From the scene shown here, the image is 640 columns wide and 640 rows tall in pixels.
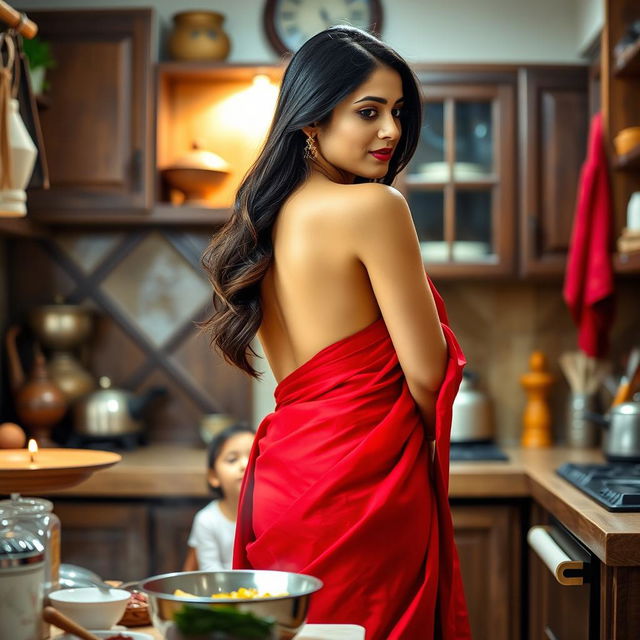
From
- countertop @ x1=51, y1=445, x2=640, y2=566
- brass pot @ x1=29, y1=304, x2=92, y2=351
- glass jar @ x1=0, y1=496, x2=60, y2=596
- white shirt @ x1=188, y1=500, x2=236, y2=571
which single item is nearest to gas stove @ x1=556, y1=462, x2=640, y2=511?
countertop @ x1=51, y1=445, x2=640, y2=566

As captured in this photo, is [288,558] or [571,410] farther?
[571,410]

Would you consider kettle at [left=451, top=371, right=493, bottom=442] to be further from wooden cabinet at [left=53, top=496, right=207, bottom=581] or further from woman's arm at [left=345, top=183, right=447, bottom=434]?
woman's arm at [left=345, top=183, right=447, bottom=434]

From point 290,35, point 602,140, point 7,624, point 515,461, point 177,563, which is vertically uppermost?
point 290,35

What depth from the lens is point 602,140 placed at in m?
3.13

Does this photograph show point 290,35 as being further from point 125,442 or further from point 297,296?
point 297,296

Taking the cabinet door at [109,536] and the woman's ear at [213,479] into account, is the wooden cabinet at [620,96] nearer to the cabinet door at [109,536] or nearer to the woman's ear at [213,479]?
the woman's ear at [213,479]

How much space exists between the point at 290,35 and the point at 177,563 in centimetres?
191

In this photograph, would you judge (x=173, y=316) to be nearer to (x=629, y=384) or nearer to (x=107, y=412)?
(x=107, y=412)

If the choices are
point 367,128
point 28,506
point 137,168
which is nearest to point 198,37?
point 137,168

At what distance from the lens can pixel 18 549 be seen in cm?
105

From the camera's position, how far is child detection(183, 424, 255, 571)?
277 centimetres

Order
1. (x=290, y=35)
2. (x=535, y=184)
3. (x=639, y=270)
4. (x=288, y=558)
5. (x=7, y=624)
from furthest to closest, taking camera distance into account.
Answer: (x=290, y=35), (x=535, y=184), (x=639, y=270), (x=288, y=558), (x=7, y=624)

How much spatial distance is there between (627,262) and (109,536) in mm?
1825

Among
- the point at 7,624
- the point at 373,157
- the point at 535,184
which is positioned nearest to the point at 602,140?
the point at 535,184
